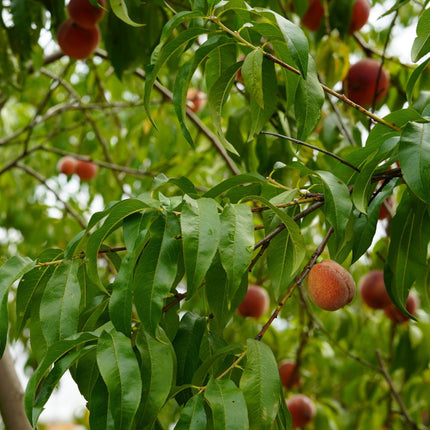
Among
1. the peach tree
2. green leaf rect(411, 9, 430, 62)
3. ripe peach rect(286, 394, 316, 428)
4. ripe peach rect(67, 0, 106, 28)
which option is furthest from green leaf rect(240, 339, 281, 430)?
ripe peach rect(286, 394, 316, 428)

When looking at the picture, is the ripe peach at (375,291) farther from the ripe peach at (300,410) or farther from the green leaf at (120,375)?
the green leaf at (120,375)

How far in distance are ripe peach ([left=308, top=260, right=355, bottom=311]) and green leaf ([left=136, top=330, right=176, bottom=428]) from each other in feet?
1.14

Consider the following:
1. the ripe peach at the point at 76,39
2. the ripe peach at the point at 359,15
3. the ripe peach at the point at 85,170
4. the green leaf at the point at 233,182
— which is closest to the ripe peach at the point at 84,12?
the ripe peach at the point at 76,39

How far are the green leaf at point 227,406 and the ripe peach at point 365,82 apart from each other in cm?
127

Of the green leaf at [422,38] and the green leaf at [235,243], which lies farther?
the green leaf at [422,38]

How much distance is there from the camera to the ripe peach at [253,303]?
2010 millimetres

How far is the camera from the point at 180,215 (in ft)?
2.48

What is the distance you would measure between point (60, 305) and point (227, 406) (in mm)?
261

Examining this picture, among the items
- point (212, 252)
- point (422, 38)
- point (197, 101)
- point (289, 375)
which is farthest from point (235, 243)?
point (197, 101)

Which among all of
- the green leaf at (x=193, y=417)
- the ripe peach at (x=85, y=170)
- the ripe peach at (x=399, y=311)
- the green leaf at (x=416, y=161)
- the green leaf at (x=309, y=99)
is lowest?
the ripe peach at (x=399, y=311)

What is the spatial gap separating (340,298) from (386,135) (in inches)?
11.8

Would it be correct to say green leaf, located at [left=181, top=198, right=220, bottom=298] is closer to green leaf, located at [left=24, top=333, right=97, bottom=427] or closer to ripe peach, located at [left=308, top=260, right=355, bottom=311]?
green leaf, located at [left=24, top=333, right=97, bottom=427]

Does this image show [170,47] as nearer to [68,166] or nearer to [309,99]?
[309,99]

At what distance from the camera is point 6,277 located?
2.60ft
